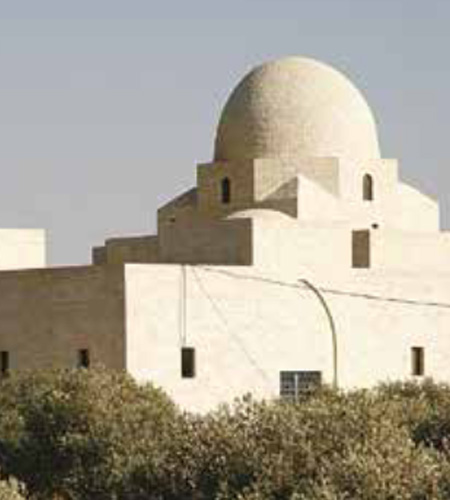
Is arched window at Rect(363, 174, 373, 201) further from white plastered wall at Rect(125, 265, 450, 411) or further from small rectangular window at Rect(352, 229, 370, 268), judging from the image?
white plastered wall at Rect(125, 265, 450, 411)

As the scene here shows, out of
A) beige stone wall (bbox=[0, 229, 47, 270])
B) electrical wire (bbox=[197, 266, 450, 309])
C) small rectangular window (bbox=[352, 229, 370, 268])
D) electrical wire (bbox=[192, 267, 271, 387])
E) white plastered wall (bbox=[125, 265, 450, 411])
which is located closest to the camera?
white plastered wall (bbox=[125, 265, 450, 411])

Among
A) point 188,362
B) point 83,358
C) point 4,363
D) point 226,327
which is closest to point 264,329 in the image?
point 226,327

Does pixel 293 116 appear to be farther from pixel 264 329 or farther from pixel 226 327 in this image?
pixel 226 327

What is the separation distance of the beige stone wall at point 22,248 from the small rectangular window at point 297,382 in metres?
6.35

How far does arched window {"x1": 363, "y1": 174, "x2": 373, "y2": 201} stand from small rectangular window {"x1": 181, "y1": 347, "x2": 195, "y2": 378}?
7881mm

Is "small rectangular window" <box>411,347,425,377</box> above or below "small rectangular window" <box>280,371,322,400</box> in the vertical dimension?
above

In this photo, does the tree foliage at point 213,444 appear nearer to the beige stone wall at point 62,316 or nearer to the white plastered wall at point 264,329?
the beige stone wall at point 62,316

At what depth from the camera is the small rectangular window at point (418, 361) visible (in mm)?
36406

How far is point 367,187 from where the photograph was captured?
129 feet

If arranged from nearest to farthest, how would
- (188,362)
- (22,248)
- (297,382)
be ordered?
(188,362), (297,382), (22,248)

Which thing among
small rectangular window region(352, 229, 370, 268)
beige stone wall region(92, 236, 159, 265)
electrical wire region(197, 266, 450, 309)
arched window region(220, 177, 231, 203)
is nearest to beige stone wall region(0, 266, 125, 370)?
electrical wire region(197, 266, 450, 309)

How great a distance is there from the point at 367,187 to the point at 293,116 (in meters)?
2.25

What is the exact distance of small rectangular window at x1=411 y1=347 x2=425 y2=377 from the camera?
119ft

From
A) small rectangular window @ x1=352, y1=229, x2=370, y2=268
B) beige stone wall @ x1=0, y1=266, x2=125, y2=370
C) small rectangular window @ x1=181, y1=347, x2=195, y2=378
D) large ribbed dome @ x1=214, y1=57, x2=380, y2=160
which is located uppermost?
large ribbed dome @ x1=214, y1=57, x2=380, y2=160
